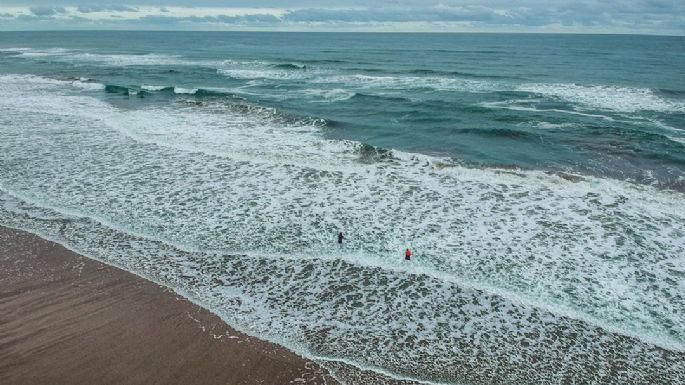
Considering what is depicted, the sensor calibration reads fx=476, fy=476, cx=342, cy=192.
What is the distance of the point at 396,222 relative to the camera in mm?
14172

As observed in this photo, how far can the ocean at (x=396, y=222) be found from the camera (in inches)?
364

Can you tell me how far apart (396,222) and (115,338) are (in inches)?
318

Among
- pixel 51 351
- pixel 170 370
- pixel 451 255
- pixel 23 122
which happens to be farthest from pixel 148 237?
pixel 23 122

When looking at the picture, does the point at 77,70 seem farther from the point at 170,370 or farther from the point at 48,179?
the point at 170,370

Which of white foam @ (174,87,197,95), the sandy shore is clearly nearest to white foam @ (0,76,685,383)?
the sandy shore

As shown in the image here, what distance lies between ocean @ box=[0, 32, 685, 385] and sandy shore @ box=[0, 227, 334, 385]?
529 millimetres

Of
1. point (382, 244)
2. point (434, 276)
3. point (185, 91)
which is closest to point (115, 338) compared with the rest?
point (382, 244)

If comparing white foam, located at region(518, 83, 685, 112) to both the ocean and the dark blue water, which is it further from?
the ocean

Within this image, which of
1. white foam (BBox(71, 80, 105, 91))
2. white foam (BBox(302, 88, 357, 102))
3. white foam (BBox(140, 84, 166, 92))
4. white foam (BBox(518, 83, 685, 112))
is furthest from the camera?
white foam (BBox(71, 80, 105, 91))

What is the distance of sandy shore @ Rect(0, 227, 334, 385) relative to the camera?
8.13 meters

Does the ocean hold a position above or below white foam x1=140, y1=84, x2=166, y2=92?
below

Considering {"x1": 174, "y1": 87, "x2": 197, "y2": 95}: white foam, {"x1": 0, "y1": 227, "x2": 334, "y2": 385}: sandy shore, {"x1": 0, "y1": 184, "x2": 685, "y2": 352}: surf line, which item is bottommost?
{"x1": 0, "y1": 227, "x2": 334, "y2": 385}: sandy shore

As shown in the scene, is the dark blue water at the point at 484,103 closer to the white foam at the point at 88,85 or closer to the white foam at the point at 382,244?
the white foam at the point at 88,85

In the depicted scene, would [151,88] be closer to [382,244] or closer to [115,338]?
[382,244]
